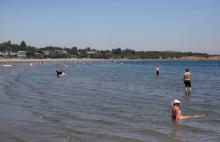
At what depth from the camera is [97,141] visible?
11.9 m

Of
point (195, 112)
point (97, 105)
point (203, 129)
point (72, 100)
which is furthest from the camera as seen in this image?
point (72, 100)

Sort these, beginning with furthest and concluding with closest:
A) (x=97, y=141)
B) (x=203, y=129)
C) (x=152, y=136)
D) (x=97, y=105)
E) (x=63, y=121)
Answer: (x=97, y=105) → (x=63, y=121) → (x=203, y=129) → (x=152, y=136) → (x=97, y=141)

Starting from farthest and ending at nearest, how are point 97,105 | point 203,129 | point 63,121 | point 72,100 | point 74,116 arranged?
point 72,100 → point 97,105 → point 74,116 → point 63,121 → point 203,129

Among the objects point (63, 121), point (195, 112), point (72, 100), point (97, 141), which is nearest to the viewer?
point (97, 141)

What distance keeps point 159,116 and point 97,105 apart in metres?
4.62

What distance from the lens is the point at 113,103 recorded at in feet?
70.7

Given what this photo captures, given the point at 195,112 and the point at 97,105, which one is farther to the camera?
the point at 97,105

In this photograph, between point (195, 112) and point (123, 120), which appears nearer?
point (123, 120)

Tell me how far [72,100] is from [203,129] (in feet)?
34.4

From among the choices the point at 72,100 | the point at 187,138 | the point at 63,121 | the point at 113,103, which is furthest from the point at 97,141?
the point at 72,100

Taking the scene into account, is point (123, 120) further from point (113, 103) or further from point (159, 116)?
point (113, 103)

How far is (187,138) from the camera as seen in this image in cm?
1257

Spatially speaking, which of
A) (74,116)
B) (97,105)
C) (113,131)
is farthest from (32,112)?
(113,131)

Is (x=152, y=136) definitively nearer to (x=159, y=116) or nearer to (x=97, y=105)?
(x=159, y=116)
